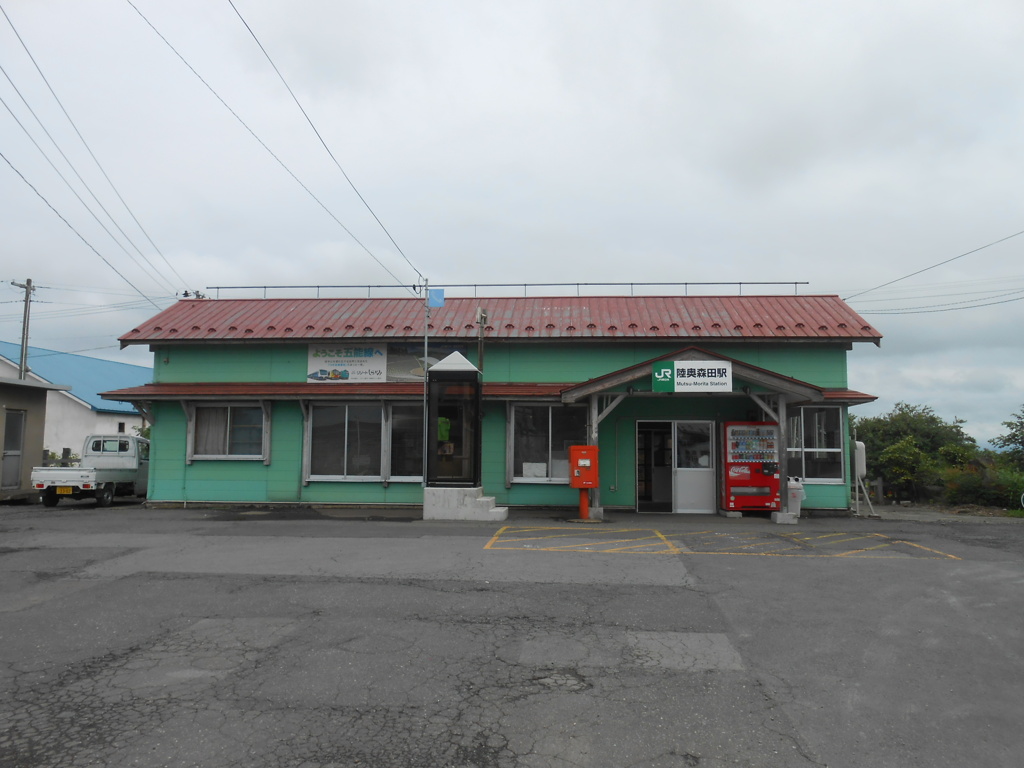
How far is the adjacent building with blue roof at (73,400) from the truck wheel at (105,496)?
624 inches

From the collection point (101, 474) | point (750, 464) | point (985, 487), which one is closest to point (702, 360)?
point (750, 464)

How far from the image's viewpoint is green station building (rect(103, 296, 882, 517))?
16844 mm

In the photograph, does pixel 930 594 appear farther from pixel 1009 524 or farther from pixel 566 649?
pixel 1009 524

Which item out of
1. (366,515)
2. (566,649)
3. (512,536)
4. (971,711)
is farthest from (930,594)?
(366,515)

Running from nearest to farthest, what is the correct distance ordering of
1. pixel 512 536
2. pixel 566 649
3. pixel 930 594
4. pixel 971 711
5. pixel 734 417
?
pixel 971 711 → pixel 566 649 → pixel 930 594 → pixel 512 536 → pixel 734 417

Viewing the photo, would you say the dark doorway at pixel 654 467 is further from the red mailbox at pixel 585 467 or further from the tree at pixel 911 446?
the tree at pixel 911 446

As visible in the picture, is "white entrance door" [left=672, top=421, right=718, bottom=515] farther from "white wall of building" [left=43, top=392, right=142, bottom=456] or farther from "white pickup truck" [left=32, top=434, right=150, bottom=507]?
"white wall of building" [left=43, top=392, right=142, bottom=456]

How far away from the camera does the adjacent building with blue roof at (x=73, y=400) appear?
114ft

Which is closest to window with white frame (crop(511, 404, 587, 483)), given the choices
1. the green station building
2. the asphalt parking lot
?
the green station building

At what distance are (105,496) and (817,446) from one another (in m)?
18.8

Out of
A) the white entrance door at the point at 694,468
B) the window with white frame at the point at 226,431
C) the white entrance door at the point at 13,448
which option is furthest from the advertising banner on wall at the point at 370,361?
the white entrance door at the point at 13,448

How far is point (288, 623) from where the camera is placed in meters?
6.90

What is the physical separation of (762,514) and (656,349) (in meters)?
4.54

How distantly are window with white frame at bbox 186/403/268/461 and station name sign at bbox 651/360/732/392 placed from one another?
32.5 feet
